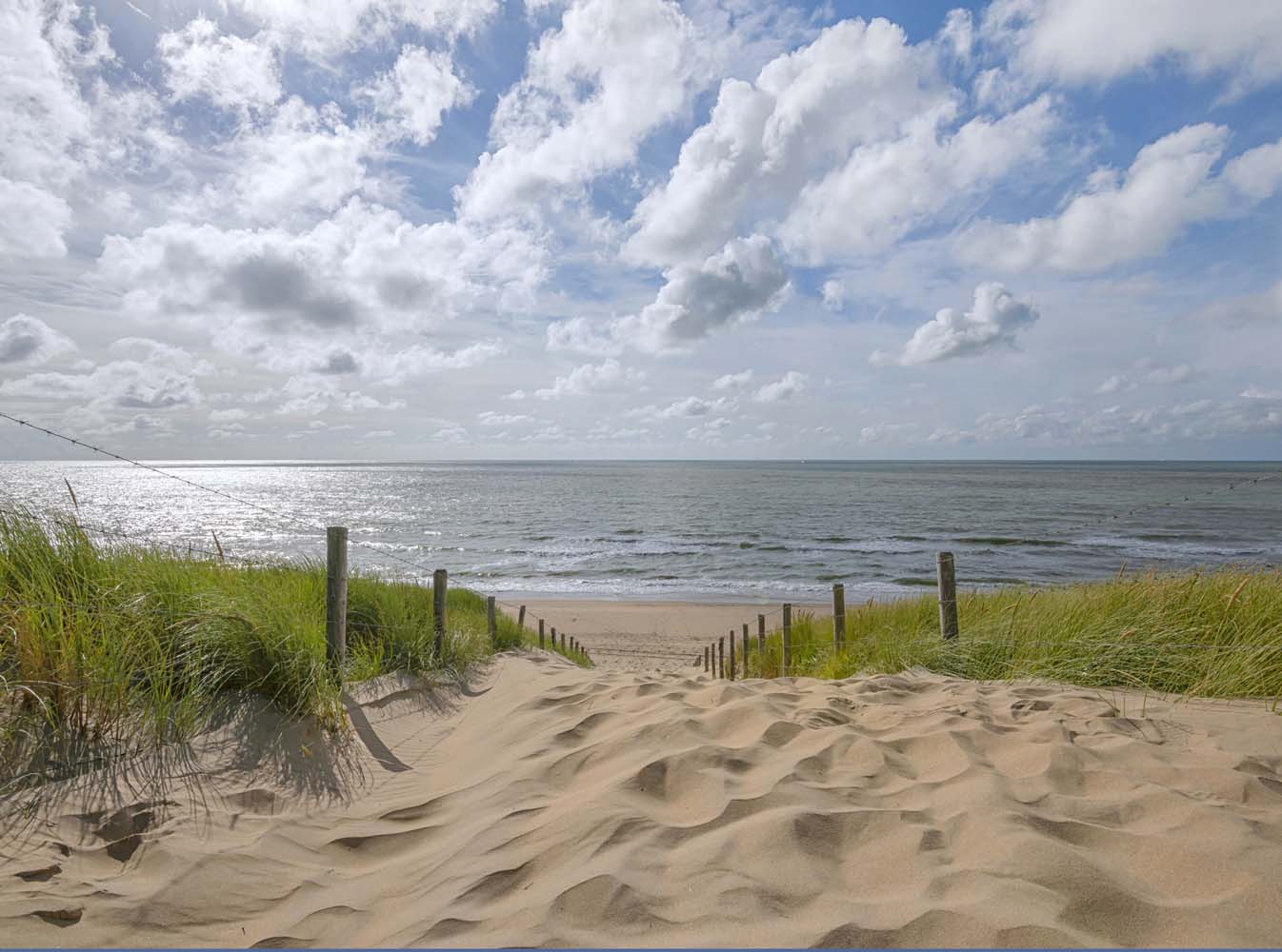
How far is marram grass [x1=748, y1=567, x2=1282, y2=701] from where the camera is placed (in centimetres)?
541

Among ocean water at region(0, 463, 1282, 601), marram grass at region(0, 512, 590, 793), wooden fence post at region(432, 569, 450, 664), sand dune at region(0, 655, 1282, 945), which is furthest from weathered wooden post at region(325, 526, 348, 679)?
ocean water at region(0, 463, 1282, 601)

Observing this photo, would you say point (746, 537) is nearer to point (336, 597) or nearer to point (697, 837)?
point (336, 597)

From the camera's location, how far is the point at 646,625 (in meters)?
18.1

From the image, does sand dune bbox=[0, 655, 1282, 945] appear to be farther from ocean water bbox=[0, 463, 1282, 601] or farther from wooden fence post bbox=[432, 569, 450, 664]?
ocean water bbox=[0, 463, 1282, 601]

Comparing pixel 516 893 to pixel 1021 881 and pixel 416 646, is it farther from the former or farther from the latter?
pixel 416 646

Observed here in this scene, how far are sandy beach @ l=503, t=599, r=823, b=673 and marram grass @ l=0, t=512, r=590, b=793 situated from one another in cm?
867

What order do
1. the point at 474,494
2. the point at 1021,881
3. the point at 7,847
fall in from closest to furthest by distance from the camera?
the point at 1021,881, the point at 7,847, the point at 474,494

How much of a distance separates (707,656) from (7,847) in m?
10.2

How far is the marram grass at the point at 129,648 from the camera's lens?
345 centimetres

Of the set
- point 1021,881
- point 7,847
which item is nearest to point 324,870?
point 7,847

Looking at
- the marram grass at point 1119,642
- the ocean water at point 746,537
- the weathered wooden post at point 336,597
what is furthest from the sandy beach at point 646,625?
the weathered wooden post at point 336,597

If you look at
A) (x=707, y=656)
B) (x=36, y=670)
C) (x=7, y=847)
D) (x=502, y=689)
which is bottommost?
(x=707, y=656)

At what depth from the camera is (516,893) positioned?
240 centimetres

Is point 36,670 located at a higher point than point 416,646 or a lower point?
higher
